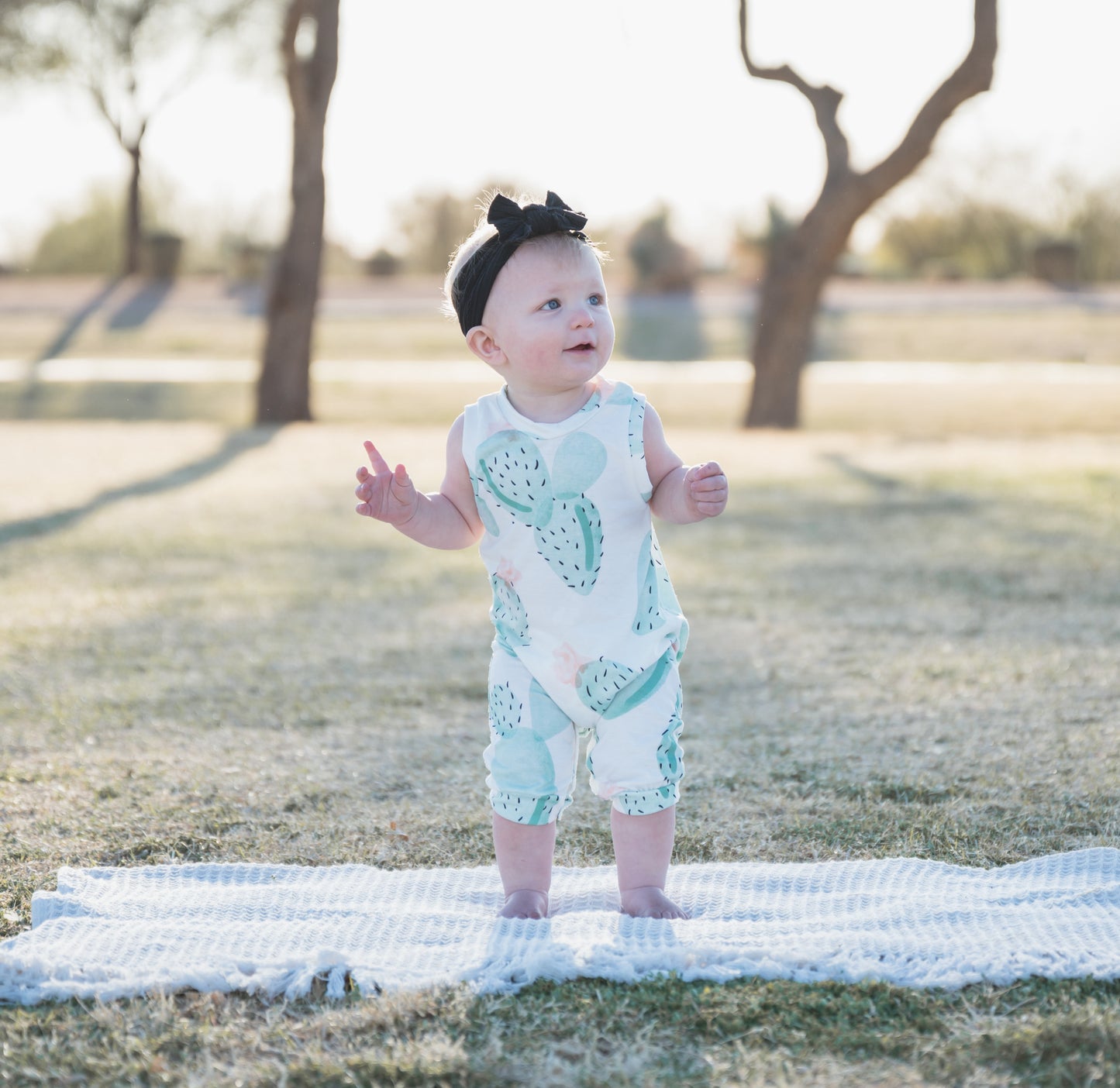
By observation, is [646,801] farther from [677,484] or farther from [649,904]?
[677,484]

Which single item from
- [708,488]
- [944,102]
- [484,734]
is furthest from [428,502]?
[944,102]

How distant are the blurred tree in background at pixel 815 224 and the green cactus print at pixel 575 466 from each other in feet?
28.5

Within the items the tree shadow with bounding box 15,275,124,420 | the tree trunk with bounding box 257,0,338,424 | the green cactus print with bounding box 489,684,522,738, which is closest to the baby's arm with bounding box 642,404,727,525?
the green cactus print with bounding box 489,684,522,738

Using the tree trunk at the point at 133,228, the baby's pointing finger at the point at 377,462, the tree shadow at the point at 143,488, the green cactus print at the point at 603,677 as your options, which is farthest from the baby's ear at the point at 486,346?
the tree trunk at the point at 133,228

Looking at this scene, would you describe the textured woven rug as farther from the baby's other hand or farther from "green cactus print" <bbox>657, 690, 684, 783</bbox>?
the baby's other hand

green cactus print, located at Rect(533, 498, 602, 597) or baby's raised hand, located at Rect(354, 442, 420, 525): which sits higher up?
baby's raised hand, located at Rect(354, 442, 420, 525)

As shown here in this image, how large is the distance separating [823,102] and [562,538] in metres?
9.58

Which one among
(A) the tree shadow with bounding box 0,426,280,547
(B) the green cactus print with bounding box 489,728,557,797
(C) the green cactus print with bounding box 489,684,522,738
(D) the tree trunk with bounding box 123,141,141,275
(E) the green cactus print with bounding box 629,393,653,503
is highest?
(D) the tree trunk with bounding box 123,141,141,275

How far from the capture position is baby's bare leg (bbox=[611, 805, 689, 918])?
2066mm

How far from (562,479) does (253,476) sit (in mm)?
6123

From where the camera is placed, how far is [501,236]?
211 cm

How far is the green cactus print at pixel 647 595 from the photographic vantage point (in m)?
2.14

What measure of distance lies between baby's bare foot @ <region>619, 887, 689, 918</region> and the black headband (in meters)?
0.93

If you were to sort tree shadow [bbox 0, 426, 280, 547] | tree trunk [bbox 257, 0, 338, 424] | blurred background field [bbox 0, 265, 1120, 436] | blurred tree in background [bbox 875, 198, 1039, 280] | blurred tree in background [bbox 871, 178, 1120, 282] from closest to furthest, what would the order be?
tree shadow [bbox 0, 426, 280, 547] < tree trunk [bbox 257, 0, 338, 424] < blurred background field [bbox 0, 265, 1120, 436] < blurred tree in background [bbox 871, 178, 1120, 282] < blurred tree in background [bbox 875, 198, 1039, 280]
